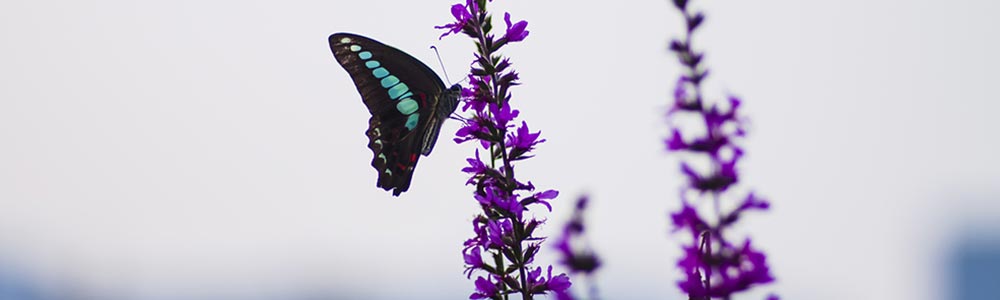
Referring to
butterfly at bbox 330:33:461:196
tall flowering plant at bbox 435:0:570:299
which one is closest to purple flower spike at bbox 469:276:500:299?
tall flowering plant at bbox 435:0:570:299

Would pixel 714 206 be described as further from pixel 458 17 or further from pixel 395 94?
pixel 395 94

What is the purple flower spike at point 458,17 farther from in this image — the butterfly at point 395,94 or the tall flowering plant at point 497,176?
the butterfly at point 395,94

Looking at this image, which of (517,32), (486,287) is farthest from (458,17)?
(486,287)

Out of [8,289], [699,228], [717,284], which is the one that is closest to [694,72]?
[699,228]

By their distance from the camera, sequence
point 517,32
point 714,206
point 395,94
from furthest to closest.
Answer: point 395,94
point 517,32
point 714,206

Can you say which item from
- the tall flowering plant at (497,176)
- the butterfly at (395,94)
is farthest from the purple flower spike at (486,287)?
the butterfly at (395,94)

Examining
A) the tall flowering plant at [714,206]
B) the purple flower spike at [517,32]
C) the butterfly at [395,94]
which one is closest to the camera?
the tall flowering plant at [714,206]

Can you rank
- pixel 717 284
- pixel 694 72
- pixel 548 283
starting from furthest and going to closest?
1. pixel 548 283
2. pixel 694 72
3. pixel 717 284

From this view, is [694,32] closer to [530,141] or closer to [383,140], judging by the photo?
[530,141]
